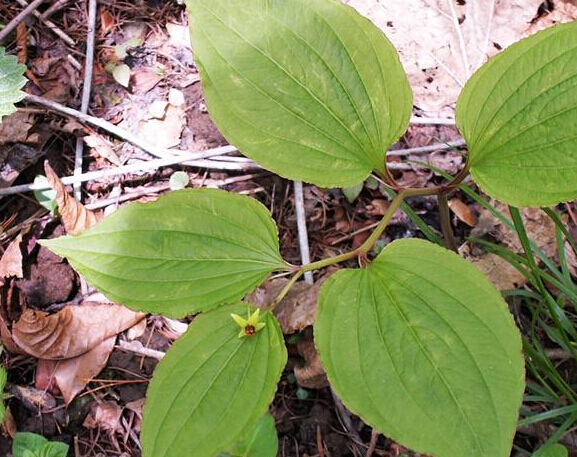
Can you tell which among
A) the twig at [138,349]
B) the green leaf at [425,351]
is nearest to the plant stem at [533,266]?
the green leaf at [425,351]

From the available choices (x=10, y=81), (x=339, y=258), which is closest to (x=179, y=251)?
(x=339, y=258)

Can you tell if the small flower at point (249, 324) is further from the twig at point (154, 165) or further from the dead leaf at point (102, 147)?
the dead leaf at point (102, 147)

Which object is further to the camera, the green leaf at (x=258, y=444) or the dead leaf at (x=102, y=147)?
the dead leaf at (x=102, y=147)

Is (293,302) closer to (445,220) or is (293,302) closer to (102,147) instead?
(445,220)

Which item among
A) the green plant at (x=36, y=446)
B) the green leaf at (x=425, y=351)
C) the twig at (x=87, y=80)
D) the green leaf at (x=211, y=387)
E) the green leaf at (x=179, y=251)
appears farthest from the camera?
the twig at (x=87, y=80)

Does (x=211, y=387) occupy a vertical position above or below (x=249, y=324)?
below

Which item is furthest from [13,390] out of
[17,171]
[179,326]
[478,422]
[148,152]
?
[478,422]

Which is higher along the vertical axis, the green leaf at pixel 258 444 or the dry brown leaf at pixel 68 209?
the dry brown leaf at pixel 68 209
